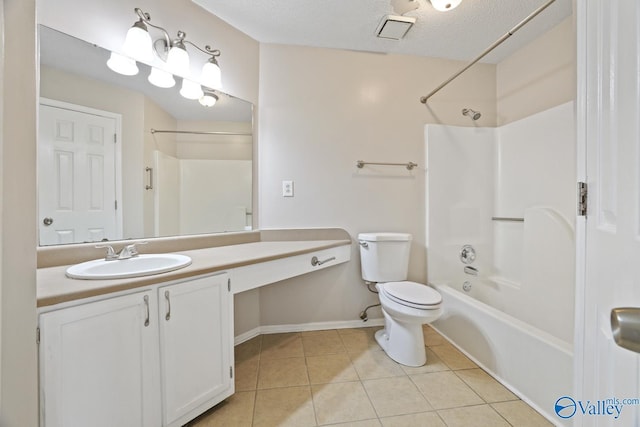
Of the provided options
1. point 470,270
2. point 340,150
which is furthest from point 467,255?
point 340,150

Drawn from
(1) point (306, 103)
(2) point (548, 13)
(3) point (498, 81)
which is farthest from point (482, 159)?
(1) point (306, 103)

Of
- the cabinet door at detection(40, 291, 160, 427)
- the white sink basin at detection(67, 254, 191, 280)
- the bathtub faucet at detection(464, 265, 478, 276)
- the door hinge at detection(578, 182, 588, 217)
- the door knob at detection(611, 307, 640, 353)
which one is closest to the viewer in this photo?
the door knob at detection(611, 307, 640, 353)

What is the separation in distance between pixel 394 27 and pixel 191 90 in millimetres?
1469

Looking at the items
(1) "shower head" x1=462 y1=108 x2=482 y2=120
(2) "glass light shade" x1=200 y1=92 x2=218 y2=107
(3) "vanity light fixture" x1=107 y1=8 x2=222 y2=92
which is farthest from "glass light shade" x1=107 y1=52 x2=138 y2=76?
(1) "shower head" x1=462 y1=108 x2=482 y2=120

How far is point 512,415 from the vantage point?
123 centimetres

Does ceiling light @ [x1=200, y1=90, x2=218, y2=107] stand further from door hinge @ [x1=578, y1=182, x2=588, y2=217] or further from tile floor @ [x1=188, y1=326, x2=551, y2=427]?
door hinge @ [x1=578, y1=182, x2=588, y2=217]

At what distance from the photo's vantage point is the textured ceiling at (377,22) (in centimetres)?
166

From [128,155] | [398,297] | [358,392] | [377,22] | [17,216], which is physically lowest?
[358,392]

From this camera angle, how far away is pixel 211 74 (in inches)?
67.2

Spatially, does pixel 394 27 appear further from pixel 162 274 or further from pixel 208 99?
pixel 162 274

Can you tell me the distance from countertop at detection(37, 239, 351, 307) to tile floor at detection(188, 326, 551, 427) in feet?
2.37

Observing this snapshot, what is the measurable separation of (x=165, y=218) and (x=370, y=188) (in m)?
1.52

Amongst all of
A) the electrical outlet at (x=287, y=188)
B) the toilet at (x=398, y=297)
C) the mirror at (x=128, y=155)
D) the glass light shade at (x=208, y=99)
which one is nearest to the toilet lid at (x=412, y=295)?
the toilet at (x=398, y=297)

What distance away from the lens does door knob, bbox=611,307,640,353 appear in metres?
0.31
